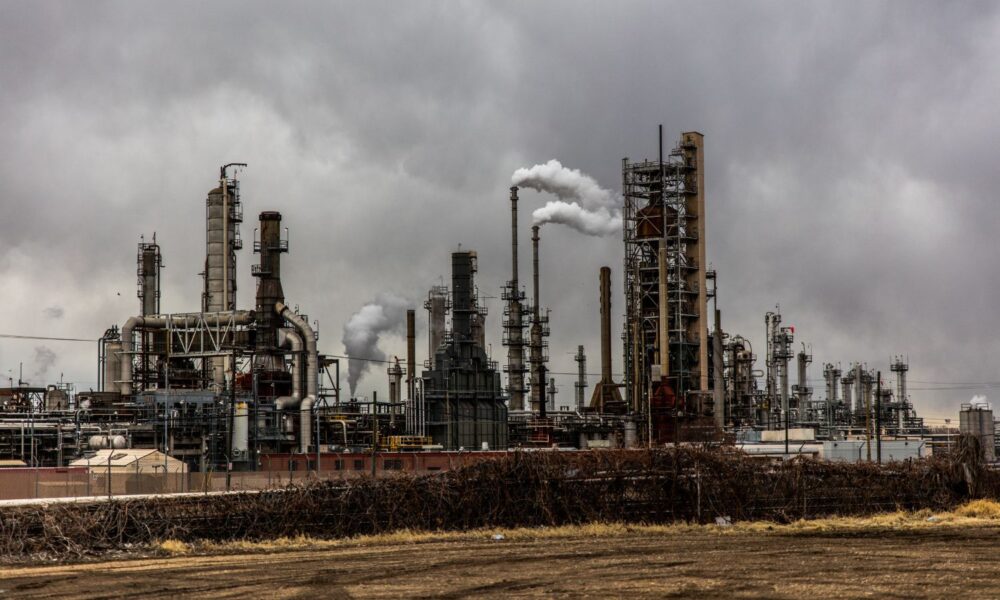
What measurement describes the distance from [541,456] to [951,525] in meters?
12.5

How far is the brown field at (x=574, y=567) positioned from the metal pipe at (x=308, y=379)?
39038 millimetres

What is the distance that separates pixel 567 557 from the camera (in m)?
30.0

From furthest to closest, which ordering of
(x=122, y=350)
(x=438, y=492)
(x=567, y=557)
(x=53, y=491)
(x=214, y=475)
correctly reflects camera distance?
(x=122, y=350)
(x=214, y=475)
(x=53, y=491)
(x=438, y=492)
(x=567, y=557)

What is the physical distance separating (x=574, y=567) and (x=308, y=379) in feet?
159

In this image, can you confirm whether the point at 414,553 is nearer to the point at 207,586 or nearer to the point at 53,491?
the point at 207,586

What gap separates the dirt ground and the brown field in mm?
31

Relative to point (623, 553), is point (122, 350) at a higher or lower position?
higher

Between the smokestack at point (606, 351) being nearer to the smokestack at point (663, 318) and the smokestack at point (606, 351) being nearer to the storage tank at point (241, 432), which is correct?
the smokestack at point (663, 318)

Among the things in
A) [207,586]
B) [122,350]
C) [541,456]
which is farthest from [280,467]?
[207,586]

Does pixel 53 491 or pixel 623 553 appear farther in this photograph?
pixel 53 491

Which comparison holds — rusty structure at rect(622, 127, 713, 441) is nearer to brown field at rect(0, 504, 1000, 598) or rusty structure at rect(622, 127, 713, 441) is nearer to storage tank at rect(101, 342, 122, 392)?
storage tank at rect(101, 342, 122, 392)

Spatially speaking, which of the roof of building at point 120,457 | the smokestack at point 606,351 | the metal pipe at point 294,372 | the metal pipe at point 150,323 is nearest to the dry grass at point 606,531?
the roof of building at point 120,457

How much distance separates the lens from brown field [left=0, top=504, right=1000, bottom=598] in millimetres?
24250

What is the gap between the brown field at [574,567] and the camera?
24.2 metres
